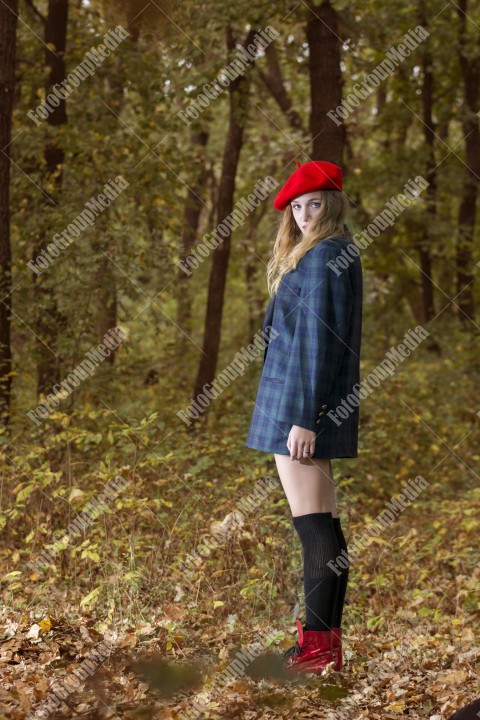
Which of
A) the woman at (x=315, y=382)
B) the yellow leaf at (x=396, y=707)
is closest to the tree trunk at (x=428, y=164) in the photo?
the woman at (x=315, y=382)

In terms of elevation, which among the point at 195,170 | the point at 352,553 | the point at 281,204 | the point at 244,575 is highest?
the point at 195,170

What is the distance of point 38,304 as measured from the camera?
9266 millimetres

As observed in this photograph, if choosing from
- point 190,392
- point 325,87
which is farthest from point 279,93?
point 325,87

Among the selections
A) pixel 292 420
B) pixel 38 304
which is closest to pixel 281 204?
pixel 292 420

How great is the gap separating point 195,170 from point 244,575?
324 inches

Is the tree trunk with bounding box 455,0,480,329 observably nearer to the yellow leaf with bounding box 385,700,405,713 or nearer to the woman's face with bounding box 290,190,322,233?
the woman's face with bounding box 290,190,322,233

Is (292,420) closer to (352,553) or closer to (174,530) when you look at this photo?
(174,530)

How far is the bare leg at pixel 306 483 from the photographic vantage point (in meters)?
4.36

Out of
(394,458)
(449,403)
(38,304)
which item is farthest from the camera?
(449,403)

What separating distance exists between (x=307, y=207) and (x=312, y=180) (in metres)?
0.14

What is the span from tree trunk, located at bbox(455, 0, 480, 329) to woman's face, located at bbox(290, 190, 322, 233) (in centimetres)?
1411

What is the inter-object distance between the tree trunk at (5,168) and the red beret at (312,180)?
4446 millimetres

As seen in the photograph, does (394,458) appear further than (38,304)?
Yes

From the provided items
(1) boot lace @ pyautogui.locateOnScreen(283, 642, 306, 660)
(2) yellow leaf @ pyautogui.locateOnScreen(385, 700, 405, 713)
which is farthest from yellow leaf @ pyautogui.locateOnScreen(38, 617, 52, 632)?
(2) yellow leaf @ pyautogui.locateOnScreen(385, 700, 405, 713)
